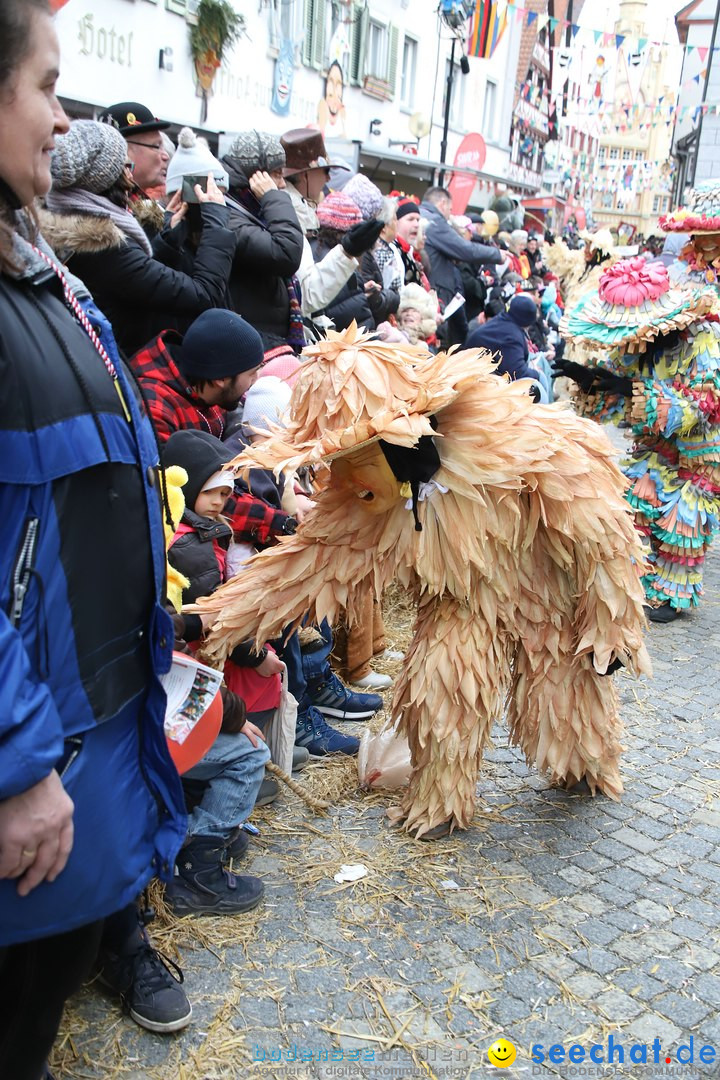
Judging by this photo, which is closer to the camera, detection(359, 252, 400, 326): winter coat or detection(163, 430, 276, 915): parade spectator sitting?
detection(163, 430, 276, 915): parade spectator sitting

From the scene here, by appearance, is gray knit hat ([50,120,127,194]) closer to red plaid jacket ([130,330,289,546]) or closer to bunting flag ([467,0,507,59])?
red plaid jacket ([130,330,289,546])

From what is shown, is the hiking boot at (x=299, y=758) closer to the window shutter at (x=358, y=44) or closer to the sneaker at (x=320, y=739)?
the sneaker at (x=320, y=739)

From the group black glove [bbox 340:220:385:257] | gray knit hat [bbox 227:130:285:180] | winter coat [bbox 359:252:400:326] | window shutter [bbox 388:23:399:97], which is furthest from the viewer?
window shutter [bbox 388:23:399:97]

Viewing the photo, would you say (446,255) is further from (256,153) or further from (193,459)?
(193,459)

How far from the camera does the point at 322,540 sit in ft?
9.26

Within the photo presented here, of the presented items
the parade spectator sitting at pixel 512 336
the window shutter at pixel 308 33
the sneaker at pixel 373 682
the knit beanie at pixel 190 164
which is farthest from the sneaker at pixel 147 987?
the window shutter at pixel 308 33

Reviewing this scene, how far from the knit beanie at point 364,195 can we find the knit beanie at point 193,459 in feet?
10.0

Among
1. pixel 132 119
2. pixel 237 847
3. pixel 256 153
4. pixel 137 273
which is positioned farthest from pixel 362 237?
pixel 237 847

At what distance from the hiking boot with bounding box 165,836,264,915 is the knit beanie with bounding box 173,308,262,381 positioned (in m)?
1.52

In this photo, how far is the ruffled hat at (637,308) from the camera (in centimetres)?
491

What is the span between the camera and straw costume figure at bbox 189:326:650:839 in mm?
2629

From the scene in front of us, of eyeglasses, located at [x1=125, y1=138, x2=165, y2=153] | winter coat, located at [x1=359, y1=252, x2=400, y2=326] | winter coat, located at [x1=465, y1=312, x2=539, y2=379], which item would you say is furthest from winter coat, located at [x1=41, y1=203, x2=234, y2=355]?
winter coat, located at [x1=465, y1=312, x2=539, y2=379]

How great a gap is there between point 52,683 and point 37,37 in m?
0.90

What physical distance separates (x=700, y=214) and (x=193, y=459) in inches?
157
